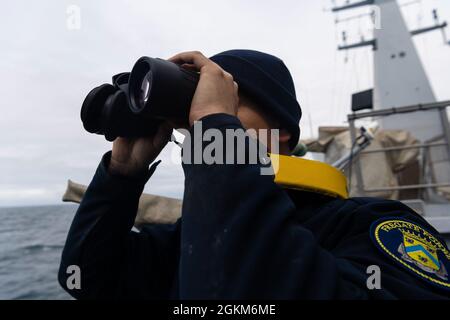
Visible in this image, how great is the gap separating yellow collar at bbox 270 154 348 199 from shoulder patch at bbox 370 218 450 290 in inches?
4.7

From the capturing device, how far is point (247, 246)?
37 cm

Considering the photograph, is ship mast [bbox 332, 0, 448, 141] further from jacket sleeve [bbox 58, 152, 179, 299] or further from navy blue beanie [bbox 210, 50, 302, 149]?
jacket sleeve [bbox 58, 152, 179, 299]

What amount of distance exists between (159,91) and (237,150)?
158 millimetres

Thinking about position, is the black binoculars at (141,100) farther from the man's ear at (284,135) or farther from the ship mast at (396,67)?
the ship mast at (396,67)

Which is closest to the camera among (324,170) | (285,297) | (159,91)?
(285,297)

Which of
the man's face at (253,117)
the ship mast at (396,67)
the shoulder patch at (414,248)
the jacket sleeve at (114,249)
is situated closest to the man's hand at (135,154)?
the jacket sleeve at (114,249)

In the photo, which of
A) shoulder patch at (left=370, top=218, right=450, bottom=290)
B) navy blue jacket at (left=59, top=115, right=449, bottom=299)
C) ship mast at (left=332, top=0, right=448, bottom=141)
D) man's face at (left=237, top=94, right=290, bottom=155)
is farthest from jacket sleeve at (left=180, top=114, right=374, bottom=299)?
ship mast at (left=332, top=0, right=448, bottom=141)

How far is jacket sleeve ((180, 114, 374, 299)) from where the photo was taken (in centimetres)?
36

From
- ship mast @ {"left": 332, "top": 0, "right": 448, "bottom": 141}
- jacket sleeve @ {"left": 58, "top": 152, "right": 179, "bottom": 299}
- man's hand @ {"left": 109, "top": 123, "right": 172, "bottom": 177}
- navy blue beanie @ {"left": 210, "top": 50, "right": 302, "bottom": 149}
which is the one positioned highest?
ship mast @ {"left": 332, "top": 0, "right": 448, "bottom": 141}

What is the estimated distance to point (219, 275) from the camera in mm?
356

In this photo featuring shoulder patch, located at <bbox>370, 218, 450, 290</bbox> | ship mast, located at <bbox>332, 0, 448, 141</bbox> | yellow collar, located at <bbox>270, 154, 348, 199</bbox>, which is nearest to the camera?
shoulder patch, located at <bbox>370, 218, 450, 290</bbox>

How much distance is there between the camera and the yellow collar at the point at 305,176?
1.90 ft
